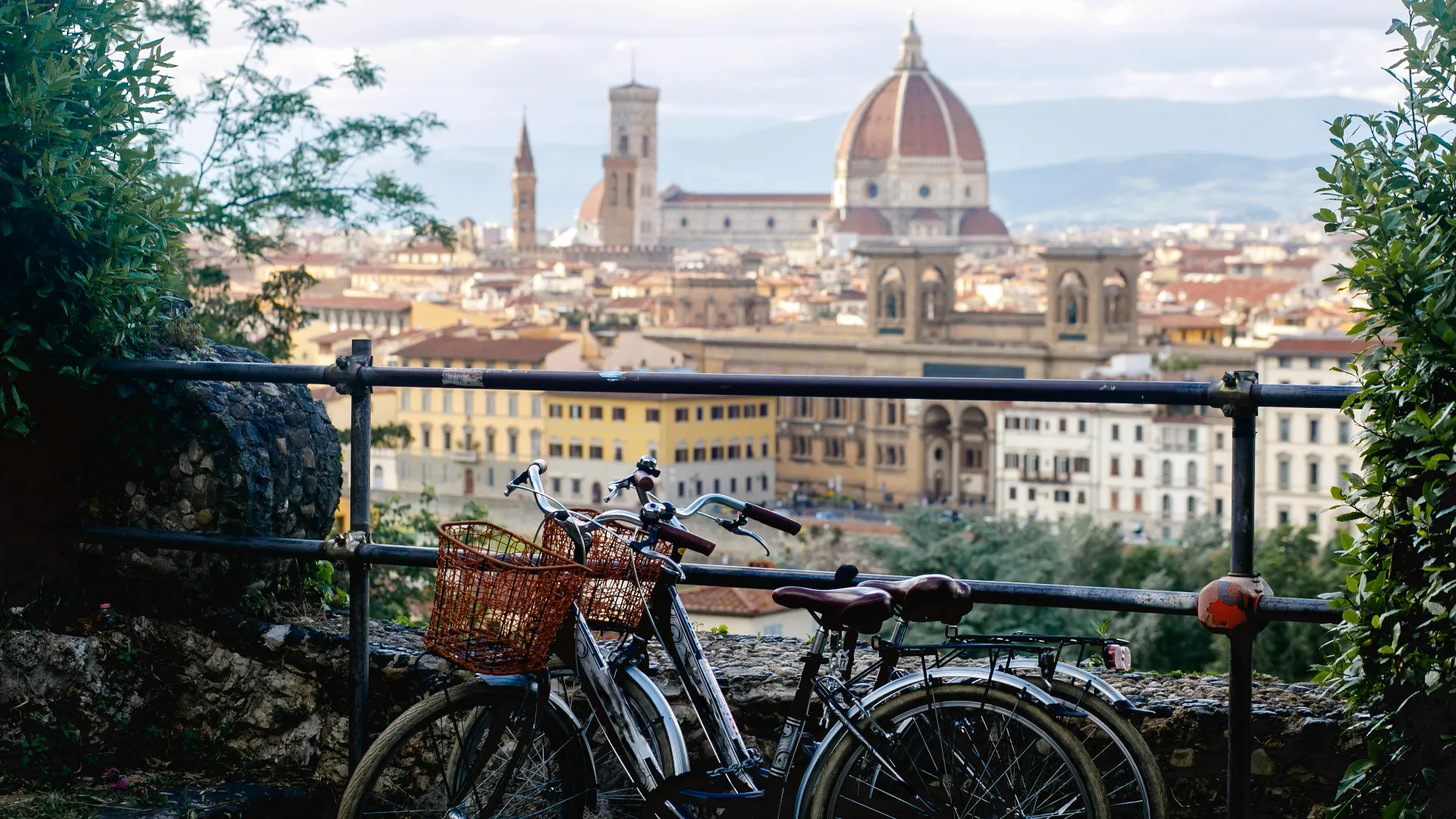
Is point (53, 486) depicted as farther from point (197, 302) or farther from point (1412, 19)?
point (197, 302)

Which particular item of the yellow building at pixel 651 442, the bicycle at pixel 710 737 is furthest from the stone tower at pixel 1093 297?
the bicycle at pixel 710 737

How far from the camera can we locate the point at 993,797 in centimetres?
190

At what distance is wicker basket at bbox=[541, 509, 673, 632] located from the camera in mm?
2047

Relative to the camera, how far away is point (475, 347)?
5053 centimetres

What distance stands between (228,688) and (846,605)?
3.94 ft

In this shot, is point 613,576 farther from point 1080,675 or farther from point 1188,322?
point 1188,322

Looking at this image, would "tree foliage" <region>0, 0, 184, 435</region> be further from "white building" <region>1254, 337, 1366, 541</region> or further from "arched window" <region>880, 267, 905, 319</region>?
"arched window" <region>880, 267, 905, 319</region>

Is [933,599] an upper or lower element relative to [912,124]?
lower

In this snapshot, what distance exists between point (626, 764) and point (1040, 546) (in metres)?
31.5

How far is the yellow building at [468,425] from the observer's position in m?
50.5

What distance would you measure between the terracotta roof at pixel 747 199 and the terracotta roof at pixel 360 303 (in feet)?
158

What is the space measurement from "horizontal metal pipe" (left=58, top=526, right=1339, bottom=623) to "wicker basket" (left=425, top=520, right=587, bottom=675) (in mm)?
192

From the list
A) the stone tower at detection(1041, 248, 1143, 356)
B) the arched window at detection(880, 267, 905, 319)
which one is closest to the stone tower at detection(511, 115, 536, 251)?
the arched window at detection(880, 267, 905, 319)

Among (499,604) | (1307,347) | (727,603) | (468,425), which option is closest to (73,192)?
(499,604)
